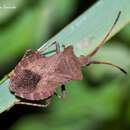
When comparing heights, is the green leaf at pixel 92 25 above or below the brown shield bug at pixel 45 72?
above

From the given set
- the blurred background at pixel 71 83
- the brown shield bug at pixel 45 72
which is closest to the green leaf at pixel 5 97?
the brown shield bug at pixel 45 72

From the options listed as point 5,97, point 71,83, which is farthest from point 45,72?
point 5,97

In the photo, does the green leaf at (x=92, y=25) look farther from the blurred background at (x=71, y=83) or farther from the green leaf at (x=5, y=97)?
the blurred background at (x=71, y=83)

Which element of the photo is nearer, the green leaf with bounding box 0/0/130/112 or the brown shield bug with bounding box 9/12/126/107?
the green leaf with bounding box 0/0/130/112

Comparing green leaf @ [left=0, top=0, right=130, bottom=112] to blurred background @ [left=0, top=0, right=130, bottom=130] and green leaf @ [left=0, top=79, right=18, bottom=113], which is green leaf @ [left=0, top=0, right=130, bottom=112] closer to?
green leaf @ [left=0, top=79, right=18, bottom=113]

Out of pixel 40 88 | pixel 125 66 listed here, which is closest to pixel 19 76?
pixel 40 88

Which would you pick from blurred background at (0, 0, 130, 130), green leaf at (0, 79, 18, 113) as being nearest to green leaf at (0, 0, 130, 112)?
green leaf at (0, 79, 18, 113)
